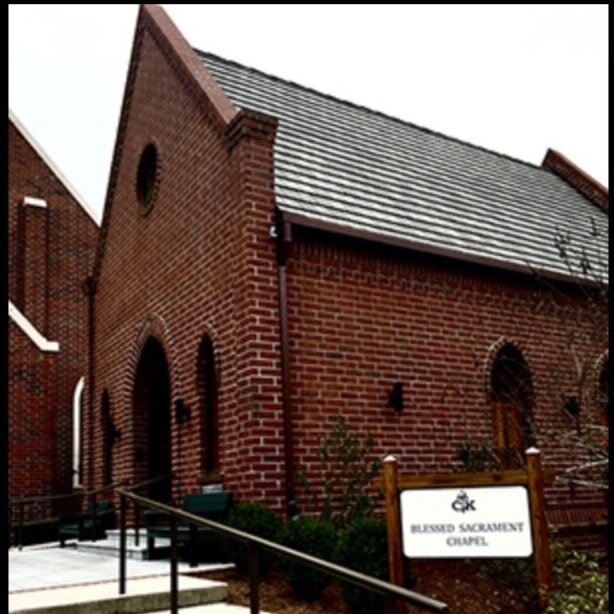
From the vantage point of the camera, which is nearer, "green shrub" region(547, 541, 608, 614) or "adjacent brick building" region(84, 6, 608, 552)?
"green shrub" region(547, 541, 608, 614)

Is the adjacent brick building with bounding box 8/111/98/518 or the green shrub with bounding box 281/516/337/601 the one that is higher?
the adjacent brick building with bounding box 8/111/98/518

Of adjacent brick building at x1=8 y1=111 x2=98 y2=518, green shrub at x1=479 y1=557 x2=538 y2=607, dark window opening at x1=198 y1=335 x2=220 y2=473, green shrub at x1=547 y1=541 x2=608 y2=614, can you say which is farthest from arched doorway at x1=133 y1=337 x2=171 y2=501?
green shrub at x1=547 y1=541 x2=608 y2=614

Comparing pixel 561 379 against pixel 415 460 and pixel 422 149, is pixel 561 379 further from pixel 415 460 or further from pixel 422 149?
pixel 422 149

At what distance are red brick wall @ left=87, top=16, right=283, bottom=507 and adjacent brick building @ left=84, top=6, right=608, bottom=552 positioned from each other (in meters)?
0.03

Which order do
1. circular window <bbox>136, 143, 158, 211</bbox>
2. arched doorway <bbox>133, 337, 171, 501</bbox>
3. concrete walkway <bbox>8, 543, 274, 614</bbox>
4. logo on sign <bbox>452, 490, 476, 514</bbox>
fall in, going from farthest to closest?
circular window <bbox>136, 143, 158, 211</bbox>
arched doorway <bbox>133, 337, 171, 501</bbox>
concrete walkway <bbox>8, 543, 274, 614</bbox>
logo on sign <bbox>452, 490, 476, 514</bbox>

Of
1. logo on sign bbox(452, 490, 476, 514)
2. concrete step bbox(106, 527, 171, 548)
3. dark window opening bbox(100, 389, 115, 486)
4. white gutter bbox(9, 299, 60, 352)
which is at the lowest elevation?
concrete step bbox(106, 527, 171, 548)

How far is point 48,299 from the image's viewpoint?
2075 cm

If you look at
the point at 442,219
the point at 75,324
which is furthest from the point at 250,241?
the point at 75,324

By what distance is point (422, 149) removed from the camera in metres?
16.4

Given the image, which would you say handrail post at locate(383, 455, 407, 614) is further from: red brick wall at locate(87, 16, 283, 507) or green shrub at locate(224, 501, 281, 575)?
red brick wall at locate(87, 16, 283, 507)

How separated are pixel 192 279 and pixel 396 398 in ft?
10.3

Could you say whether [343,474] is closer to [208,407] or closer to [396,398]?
[396,398]

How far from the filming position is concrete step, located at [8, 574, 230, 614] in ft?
21.9

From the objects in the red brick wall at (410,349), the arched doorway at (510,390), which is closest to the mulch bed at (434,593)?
the red brick wall at (410,349)
